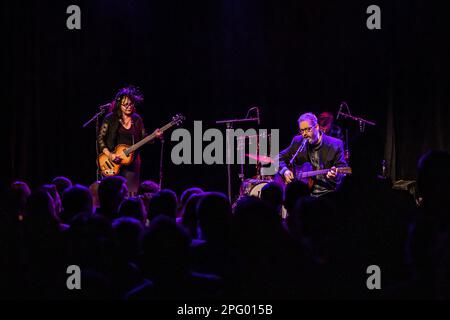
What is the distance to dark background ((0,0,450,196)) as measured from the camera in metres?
8.49

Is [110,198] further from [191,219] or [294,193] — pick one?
[294,193]

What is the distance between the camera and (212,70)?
9.09m

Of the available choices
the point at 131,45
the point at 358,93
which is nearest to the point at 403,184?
the point at 358,93

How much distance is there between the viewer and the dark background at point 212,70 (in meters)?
8.49

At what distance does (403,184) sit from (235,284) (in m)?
6.50

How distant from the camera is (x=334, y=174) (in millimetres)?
6664

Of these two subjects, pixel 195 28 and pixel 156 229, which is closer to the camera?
pixel 156 229

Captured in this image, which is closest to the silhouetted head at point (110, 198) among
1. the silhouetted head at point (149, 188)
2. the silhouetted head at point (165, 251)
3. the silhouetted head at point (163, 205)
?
the silhouetted head at point (163, 205)

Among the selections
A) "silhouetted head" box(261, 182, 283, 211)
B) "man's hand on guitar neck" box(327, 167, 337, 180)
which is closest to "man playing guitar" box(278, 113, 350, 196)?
"man's hand on guitar neck" box(327, 167, 337, 180)

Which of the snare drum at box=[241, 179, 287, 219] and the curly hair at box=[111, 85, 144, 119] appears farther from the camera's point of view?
the curly hair at box=[111, 85, 144, 119]

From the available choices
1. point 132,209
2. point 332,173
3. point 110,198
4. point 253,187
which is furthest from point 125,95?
point 132,209

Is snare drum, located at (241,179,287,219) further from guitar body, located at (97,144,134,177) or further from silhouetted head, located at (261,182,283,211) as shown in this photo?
silhouetted head, located at (261,182,283,211)
